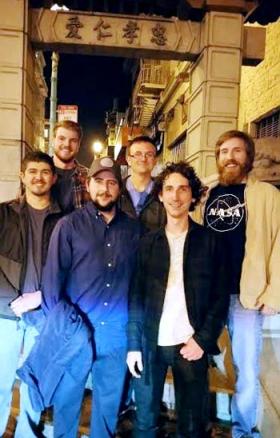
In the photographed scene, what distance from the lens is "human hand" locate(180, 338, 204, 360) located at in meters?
2.79

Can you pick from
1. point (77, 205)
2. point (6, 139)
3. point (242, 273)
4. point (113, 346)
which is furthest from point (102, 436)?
point (6, 139)

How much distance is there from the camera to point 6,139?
6.78 metres

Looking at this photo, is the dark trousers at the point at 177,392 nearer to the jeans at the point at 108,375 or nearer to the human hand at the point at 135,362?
the human hand at the point at 135,362

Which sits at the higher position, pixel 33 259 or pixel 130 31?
pixel 130 31

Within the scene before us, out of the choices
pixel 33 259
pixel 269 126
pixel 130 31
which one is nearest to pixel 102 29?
pixel 130 31

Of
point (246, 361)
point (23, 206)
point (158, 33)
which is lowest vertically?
point (246, 361)

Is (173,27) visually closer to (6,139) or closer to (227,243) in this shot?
(6,139)

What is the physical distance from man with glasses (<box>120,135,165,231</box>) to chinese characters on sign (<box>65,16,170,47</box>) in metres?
3.63

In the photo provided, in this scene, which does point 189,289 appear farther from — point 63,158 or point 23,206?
point 63,158

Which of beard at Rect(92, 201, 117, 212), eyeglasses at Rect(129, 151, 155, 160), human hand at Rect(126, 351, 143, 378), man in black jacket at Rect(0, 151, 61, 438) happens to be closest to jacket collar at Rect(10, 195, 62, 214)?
man in black jacket at Rect(0, 151, 61, 438)

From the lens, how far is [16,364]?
10.6 ft

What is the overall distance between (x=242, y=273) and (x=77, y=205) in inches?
57.7

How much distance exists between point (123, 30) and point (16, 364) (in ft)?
18.4

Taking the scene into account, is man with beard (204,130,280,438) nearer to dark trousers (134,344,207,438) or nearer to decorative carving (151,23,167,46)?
dark trousers (134,344,207,438)
